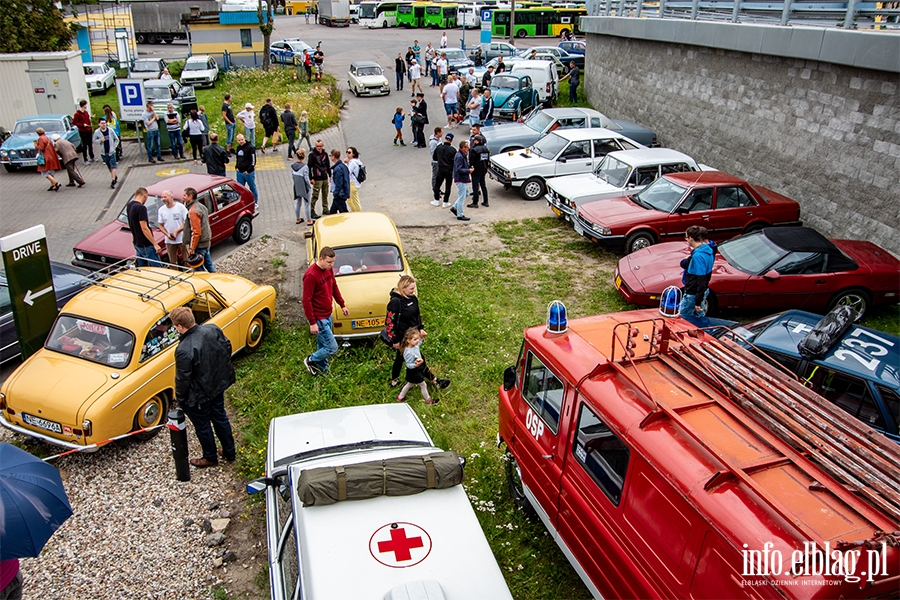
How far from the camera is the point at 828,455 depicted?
3.85 metres

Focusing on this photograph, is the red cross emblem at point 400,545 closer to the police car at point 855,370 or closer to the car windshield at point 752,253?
the police car at point 855,370

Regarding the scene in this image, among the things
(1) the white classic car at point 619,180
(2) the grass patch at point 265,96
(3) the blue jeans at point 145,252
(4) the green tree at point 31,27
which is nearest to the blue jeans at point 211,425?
(3) the blue jeans at point 145,252

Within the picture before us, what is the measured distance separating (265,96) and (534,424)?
77.4 feet

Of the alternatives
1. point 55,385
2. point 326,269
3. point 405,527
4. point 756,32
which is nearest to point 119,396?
point 55,385

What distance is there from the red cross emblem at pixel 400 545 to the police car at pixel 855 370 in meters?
3.44

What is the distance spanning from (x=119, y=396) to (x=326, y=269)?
8.68ft

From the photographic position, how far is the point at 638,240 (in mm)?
12133

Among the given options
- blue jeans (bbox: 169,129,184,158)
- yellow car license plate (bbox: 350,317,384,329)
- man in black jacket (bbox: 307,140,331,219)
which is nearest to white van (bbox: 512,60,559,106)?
blue jeans (bbox: 169,129,184,158)

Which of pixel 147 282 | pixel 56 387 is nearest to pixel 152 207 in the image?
pixel 147 282

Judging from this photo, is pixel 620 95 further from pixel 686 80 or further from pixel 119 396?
pixel 119 396

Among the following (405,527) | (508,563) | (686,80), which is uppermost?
(686,80)

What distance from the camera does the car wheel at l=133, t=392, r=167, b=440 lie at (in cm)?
717

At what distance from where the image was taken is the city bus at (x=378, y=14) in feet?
168

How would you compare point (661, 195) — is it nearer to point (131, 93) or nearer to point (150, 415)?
point (150, 415)
